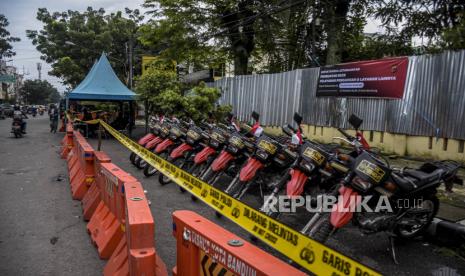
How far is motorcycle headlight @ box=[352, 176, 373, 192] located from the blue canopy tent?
559 inches

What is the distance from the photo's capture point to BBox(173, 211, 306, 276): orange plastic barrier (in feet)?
6.34

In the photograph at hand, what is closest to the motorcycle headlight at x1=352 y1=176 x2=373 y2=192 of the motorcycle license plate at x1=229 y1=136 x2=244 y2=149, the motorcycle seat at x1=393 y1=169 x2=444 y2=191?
the motorcycle seat at x1=393 y1=169 x2=444 y2=191

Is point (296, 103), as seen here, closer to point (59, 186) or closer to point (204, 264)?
point (59, 186)

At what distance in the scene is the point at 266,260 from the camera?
1982 mm

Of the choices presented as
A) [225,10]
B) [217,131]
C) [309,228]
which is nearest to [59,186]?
[217,131]

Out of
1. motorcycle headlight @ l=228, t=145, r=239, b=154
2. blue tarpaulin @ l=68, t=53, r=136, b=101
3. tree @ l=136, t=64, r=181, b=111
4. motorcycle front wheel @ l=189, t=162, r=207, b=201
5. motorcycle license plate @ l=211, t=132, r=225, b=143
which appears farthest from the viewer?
blue tarpaulin @ l=68, t=53, r=136, b=101

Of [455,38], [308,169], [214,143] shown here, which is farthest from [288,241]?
[455,38]

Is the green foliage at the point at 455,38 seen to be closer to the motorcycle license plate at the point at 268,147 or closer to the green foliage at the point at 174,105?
the motorcycle license plate at the point at 268,147

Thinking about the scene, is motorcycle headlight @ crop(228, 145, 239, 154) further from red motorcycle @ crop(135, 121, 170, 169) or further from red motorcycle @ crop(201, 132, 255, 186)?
red motorcycle @ crop(135, 121, 170, 169)

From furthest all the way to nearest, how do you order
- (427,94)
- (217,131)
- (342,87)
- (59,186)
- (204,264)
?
(342,87), (427,94), (59,186), (217,131), (204,264)

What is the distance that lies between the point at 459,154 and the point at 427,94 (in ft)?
Result: 5.19

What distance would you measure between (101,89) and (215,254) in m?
16.7

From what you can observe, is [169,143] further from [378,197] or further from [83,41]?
[83,41]

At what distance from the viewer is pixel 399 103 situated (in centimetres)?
990
